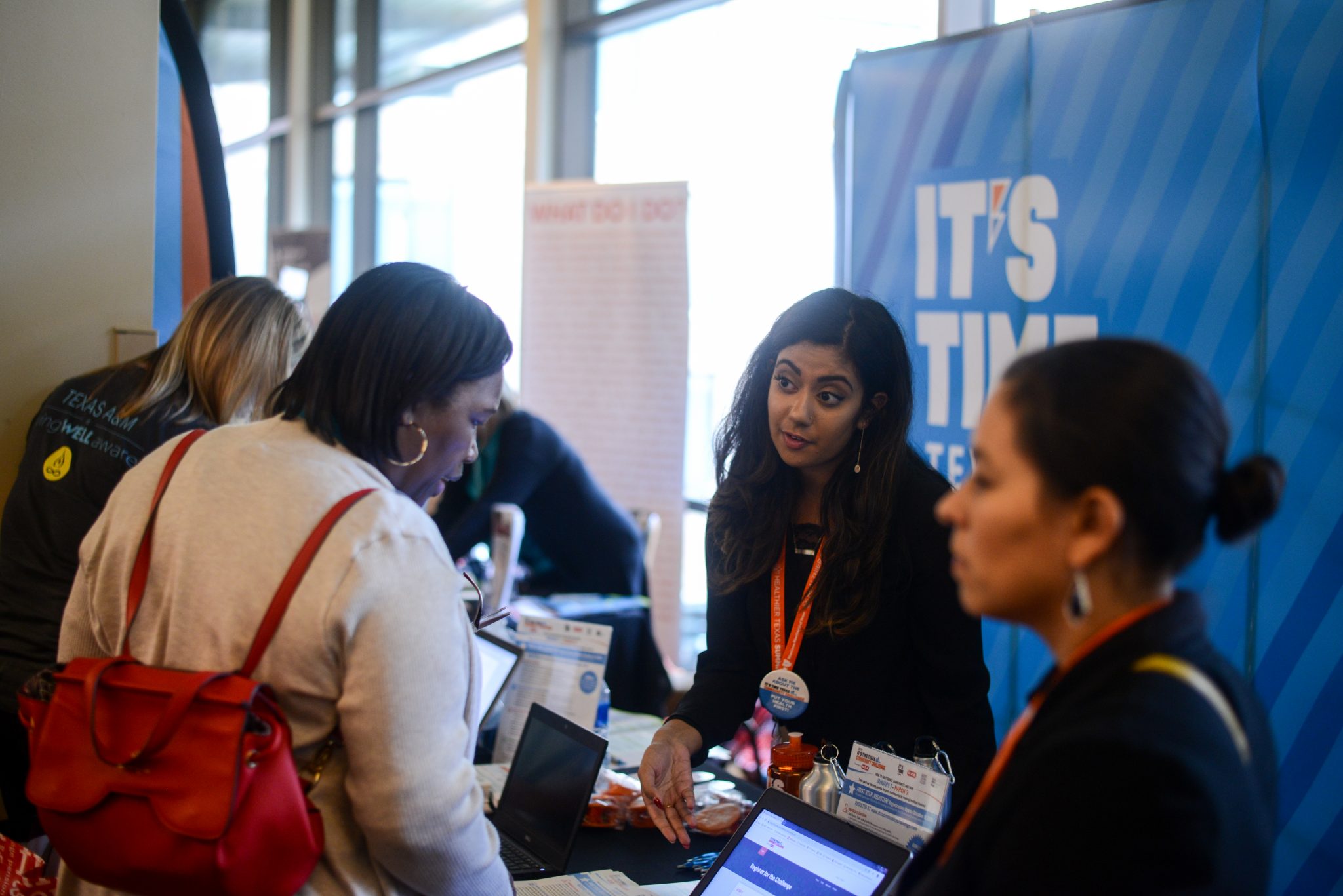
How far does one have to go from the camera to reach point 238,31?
8758 millimetres

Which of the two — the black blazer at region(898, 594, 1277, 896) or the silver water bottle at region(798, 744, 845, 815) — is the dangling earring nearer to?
the black blazer at region(898, 594, 1277, 896)

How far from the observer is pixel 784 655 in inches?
69.4

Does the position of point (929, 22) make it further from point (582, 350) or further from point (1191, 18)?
point (582, 350)

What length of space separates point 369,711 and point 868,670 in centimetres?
86

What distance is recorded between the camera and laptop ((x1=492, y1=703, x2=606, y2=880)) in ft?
5.64

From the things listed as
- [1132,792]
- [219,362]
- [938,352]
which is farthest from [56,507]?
[938,352]

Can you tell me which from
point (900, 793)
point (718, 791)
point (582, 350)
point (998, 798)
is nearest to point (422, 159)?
point (582, 350)

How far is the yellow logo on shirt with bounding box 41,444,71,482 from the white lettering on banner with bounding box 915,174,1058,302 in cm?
213

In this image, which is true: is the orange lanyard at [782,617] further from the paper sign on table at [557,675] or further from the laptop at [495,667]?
the laptop at [495,667]

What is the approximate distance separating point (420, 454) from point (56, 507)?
3.75 feet

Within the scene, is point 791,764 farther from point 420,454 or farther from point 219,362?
point 219,362

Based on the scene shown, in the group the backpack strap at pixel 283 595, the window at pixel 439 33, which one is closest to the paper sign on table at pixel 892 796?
the backpack strap at pixel 283 595

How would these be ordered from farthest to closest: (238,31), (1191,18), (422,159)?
(238,31) → (422,159) → (1191,18)

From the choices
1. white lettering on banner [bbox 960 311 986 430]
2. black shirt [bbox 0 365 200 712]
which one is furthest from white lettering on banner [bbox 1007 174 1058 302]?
black shirt [bbox 0 365 200 712]
